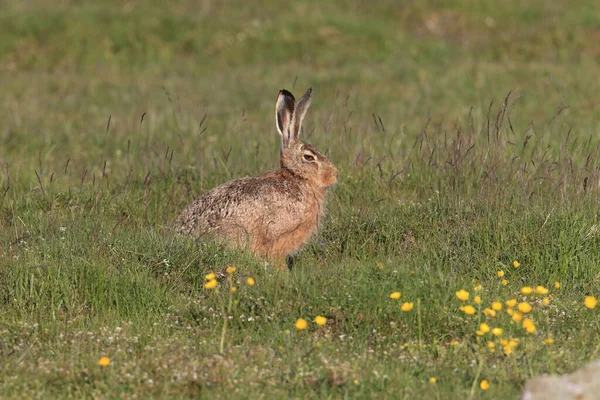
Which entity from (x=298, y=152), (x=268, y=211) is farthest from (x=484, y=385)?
(x=298, y=152)

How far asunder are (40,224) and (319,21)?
35.7ft

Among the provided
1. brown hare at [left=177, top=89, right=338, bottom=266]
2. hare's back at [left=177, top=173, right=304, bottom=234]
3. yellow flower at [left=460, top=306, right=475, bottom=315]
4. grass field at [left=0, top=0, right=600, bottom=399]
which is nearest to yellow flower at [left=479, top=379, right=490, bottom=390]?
grass field at [left=0, top=0, right=600, bottom=399]

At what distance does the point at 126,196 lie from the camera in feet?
28.0

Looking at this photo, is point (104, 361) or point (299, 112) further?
point (299, 112)

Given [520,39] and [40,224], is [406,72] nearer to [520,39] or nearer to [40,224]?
[520,39]

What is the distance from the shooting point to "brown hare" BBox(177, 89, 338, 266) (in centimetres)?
742

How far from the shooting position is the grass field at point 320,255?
5.44m

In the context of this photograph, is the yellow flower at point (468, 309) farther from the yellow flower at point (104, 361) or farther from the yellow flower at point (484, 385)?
the yellow flower at point (104, 361)

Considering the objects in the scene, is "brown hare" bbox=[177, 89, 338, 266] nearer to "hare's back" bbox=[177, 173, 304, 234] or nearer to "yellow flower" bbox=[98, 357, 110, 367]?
"hare's back" bbox=[177, 173, 304, 234]

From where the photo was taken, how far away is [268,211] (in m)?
→ 7.49

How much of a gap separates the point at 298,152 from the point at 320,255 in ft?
2.93

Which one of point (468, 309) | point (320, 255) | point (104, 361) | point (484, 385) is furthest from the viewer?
point (320, 255)

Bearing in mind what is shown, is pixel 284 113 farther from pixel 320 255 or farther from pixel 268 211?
pixel 320 255

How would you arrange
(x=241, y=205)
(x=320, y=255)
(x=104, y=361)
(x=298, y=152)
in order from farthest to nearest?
1. (x=298, y=152)
2. (x=320, y=255)
3. (x=241, y=205)
4. (x=104, y=361)
